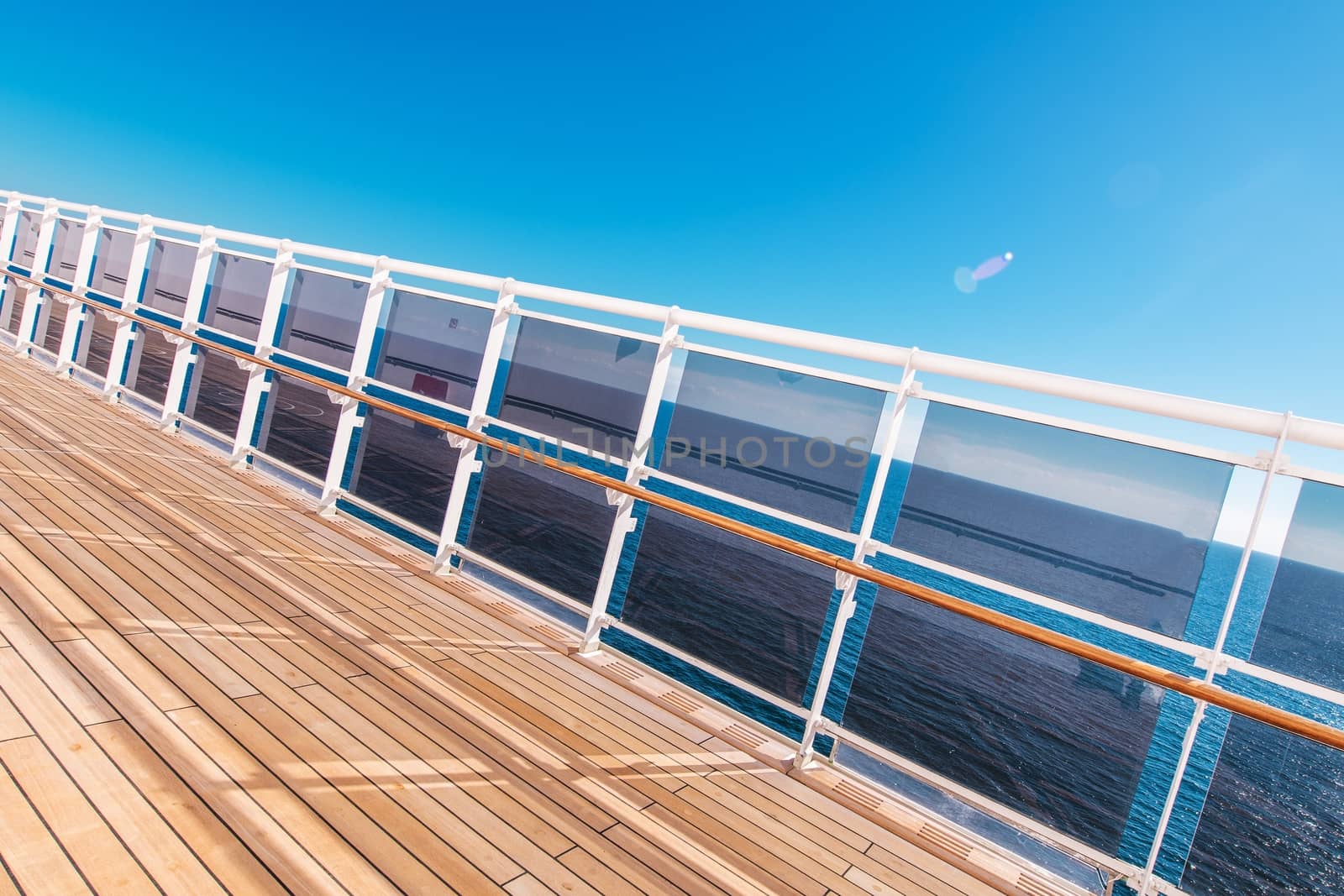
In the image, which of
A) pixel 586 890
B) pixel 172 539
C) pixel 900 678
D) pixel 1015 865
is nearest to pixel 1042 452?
pixel 900 678

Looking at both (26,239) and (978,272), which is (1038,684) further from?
(978,272)

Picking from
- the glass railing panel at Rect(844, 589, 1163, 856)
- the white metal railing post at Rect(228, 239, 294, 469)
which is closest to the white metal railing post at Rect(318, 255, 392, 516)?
the white metal railing post at Rect(228, 239, 294, 469)

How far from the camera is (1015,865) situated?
2287 mm

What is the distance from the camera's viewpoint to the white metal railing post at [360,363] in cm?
433

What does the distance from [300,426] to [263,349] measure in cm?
79

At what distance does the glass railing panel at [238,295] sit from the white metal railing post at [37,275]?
352cm

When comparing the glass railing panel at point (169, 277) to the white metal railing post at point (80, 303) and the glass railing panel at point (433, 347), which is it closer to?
the white metal railing post at point (80, 303)

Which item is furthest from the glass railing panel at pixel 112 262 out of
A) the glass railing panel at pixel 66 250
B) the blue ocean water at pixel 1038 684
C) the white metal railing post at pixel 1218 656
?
the white metal railing post at pixel 1218 656

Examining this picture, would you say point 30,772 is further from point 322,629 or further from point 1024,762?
point 1024,762

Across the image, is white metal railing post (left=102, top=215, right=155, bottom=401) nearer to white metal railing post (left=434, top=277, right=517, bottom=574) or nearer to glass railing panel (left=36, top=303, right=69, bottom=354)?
glass railing panel (left=36, top=303, right=69, bottom=354)

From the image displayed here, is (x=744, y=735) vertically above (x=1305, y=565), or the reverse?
(x=1305, y=565)

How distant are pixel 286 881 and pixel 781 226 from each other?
2855 inches

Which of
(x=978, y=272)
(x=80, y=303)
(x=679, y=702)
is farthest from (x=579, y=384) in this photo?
(x=978, y=272)

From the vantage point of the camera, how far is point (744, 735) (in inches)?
110
